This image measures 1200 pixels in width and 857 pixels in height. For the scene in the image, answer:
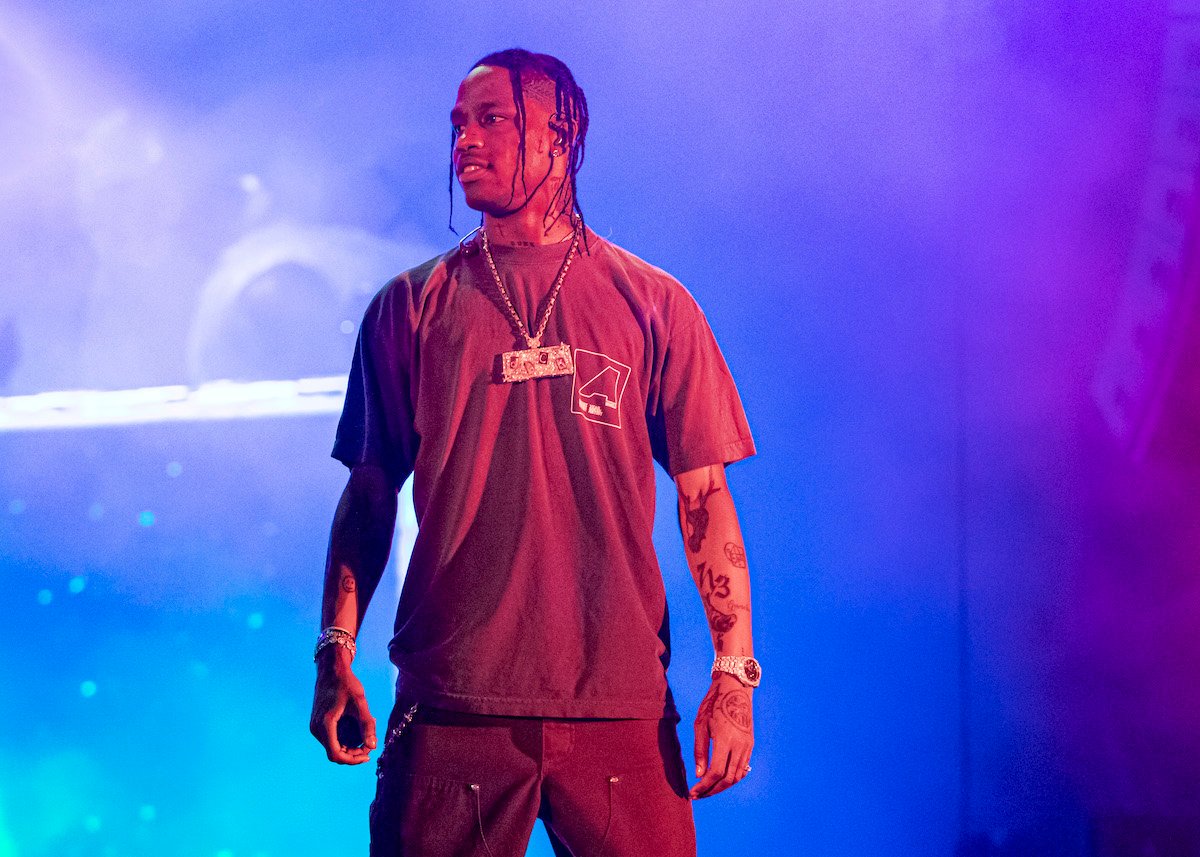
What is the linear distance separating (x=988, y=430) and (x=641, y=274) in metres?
1.10

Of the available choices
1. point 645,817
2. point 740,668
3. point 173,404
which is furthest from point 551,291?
point 173,404

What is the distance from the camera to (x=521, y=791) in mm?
1370

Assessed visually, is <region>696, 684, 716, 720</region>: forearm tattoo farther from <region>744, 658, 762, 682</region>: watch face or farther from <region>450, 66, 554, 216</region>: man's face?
<region>450, 66, 554, 216</region>: man's face

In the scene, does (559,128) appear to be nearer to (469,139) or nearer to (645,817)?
(469,139)

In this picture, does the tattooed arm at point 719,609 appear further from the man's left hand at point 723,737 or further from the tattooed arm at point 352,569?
the tattooed arm at point 352,569

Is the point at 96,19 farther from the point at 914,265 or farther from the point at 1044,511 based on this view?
the point at 1044,511

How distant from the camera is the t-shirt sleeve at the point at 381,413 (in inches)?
63.1

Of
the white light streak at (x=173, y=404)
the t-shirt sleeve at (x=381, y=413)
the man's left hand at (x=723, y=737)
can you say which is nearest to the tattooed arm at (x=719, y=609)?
the man's left hand at (x=723, y=737)

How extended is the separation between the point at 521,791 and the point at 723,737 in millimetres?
277

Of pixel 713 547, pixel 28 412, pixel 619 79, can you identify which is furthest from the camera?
pixel 28 412

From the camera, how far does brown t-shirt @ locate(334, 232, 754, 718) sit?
142 centimetres

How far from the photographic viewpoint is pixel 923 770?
2.34 meters

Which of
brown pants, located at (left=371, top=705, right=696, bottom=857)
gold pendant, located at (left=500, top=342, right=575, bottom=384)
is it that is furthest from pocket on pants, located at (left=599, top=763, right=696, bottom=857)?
gold pendant, located at (left=500, top=342, right=575, bottom=384)

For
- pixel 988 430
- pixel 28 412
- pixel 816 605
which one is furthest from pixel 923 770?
pixel 28 412
